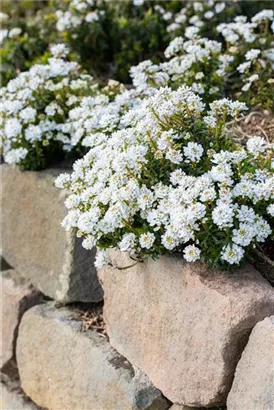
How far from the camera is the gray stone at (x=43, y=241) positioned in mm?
2693

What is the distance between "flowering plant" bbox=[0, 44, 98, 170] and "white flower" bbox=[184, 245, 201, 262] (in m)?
0.90

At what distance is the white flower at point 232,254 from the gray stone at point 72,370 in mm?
539

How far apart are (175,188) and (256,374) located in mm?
527

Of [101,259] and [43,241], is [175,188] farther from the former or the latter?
[43,241]

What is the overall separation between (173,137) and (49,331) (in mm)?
930

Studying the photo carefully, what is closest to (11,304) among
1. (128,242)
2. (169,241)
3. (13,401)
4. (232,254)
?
(13,401)

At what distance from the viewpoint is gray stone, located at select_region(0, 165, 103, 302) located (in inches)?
106

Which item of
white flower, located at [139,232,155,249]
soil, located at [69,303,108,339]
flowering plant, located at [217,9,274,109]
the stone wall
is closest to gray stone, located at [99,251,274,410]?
the stone wall

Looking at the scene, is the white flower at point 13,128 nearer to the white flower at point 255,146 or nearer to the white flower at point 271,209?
the white flower at point 255,146

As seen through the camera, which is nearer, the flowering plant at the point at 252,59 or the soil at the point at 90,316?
the soil at the point at 90,316

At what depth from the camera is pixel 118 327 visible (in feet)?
8.04

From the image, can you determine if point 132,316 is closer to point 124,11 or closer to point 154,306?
point 154,306

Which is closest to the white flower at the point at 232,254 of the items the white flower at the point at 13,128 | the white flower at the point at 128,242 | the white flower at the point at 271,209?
the white flower at the point at 271,209

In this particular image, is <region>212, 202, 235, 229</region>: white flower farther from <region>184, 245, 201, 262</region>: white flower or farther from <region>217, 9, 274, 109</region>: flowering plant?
<region>217, 9, 274, 109</region>: flowering plant
